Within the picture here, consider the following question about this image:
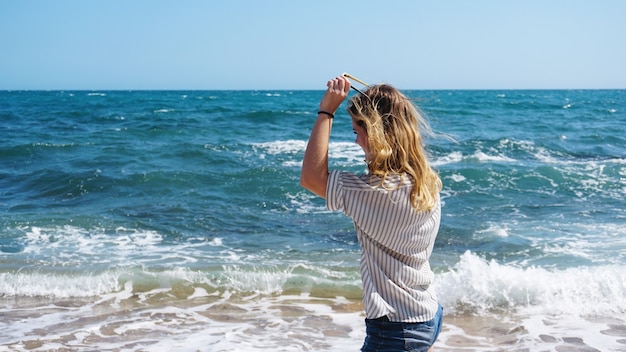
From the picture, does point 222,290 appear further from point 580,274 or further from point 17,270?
point 580,274

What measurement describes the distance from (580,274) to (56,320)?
544 centimetres

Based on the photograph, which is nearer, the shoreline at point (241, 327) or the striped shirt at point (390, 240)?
the striped shirt at point (390, 240)

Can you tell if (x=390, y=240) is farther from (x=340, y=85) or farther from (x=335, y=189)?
(x=340, y=85)

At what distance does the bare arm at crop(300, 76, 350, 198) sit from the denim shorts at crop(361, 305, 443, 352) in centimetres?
51

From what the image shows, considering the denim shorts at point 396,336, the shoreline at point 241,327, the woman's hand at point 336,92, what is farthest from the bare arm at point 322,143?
the shoreline at point 241,327

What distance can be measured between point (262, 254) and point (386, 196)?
6656 millimetres

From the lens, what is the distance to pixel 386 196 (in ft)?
6.81

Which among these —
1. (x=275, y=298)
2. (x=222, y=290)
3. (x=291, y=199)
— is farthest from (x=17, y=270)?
(x=291, y=199)

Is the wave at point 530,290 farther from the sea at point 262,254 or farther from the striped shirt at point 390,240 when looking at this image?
the striped shirt at point 390,240

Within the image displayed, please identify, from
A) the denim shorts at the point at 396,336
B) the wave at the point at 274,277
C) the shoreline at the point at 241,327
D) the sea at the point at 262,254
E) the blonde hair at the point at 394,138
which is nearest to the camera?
the blonde hair at the point at 394,138

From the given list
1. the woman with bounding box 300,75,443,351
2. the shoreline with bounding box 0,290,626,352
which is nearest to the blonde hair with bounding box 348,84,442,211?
the woman with bounding box 300,75,443,351

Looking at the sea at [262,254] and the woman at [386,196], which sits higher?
the woman at [386,196]

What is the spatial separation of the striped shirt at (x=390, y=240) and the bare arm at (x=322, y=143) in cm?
4

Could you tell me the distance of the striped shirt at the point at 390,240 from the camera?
6.84ft
